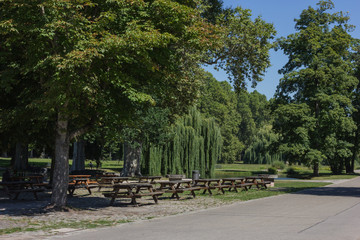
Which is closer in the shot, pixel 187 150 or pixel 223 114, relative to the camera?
pixel 187 150

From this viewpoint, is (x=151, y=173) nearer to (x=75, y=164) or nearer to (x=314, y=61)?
(x=75, y=164)

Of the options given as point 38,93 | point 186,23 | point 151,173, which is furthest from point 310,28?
point 38,93

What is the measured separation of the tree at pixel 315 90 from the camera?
39875 millimetres

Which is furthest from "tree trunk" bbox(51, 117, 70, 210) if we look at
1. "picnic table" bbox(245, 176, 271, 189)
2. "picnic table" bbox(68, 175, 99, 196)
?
"picnic table" bbox(245, 176, 271, 189)

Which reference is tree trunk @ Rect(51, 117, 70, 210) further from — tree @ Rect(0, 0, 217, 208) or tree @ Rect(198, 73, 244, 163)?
tree @ Rect(198, 73, 244, 163)

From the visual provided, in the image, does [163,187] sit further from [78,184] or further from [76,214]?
[76,214]

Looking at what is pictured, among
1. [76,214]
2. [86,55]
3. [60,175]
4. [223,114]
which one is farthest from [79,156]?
[223,114]

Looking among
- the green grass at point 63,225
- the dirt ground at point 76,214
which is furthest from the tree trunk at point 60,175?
the green grass at point 63,225

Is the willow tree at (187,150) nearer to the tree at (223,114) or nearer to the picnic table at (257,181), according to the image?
the picnic table at (257,181)

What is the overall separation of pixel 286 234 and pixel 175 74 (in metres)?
7.44

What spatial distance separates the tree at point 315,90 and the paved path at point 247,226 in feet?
91.0

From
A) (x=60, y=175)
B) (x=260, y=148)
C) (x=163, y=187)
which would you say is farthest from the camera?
(x=260, y=148)

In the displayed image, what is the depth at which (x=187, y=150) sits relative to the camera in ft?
127

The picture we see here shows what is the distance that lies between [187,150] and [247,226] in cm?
2913
